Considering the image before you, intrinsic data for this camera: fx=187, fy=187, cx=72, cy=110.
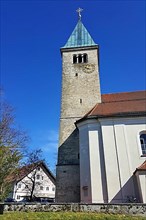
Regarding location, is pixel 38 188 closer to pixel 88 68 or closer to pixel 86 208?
pixel 88 68

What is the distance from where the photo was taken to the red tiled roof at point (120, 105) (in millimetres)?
17828

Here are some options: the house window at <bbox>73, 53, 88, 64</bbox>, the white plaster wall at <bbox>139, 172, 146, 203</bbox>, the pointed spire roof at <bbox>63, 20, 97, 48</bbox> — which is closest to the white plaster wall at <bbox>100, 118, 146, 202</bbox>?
the white plaster wall at <bbox>139, 172, 146, 203</bbox>

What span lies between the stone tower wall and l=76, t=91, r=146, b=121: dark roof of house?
178cm

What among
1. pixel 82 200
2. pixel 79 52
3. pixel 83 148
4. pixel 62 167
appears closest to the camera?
pixel 82 200

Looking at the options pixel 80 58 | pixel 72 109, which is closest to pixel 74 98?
pixel 72 109

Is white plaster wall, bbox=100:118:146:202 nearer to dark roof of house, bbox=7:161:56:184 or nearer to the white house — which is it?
dark roof of house, bbox=7:161:56:184

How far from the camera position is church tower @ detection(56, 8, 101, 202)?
18.6m

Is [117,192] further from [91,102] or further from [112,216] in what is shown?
[91,102]

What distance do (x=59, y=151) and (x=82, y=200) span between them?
573 cm

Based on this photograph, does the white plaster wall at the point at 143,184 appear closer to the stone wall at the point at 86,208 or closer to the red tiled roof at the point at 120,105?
the stone wall at the point at 86,208

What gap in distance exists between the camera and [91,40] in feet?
90.6

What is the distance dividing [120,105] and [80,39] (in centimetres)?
1374

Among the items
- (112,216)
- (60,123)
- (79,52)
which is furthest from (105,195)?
(79,52)

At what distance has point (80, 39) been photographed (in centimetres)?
2814
